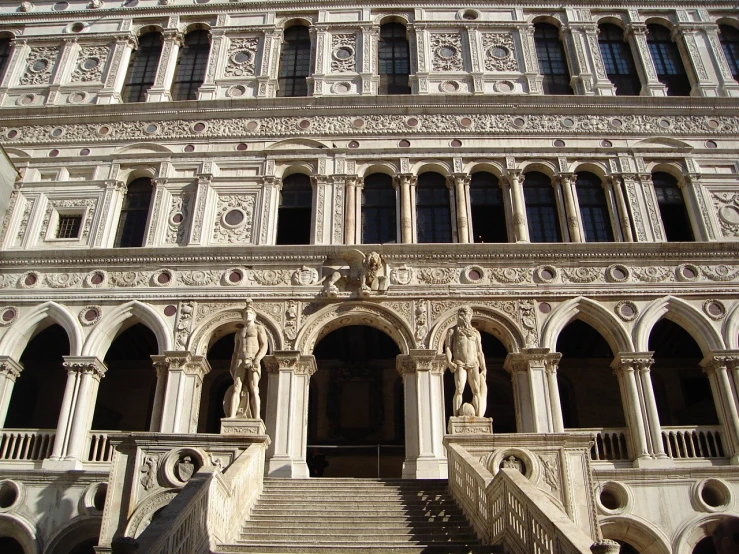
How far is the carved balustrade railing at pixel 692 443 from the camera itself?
15.3m

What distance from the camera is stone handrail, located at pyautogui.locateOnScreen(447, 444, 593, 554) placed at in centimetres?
744

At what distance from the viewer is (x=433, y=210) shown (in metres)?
18.5


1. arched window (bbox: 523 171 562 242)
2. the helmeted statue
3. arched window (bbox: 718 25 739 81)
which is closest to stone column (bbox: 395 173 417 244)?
arched window (bbox: 523 171 562 242)

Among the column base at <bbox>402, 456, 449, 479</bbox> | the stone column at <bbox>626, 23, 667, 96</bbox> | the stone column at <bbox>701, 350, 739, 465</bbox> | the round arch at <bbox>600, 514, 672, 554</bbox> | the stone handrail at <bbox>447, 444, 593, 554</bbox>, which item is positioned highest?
the stone column at <bbox>626, 23, 667, 96</bbox>

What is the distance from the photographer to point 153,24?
73.0 feet

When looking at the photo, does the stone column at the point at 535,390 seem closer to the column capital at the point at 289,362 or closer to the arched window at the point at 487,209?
the arched window at the point at 487,209

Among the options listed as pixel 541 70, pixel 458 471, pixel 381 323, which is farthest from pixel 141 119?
pixel 458 471

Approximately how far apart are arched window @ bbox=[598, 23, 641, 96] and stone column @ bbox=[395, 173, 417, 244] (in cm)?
674

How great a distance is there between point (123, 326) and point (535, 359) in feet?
30.8

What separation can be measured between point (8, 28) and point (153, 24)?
14.9 ft

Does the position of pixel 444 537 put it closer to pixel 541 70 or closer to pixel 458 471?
pixel 458 471

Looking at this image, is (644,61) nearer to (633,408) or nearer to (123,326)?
(633,408)

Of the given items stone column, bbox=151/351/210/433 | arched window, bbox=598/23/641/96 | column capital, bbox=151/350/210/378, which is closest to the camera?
stone column, bbox=151/351/210/433

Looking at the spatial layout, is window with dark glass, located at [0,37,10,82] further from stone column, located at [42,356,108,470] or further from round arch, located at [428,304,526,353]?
round arch, located at [428,304,526,353]
